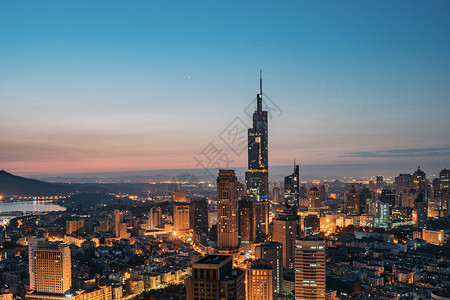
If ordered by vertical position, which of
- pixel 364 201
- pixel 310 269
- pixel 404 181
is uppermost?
pixel 404 181

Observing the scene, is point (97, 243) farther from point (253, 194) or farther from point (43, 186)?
point (43, 186)

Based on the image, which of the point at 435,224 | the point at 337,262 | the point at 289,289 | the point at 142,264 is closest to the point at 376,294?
the point at 289,289

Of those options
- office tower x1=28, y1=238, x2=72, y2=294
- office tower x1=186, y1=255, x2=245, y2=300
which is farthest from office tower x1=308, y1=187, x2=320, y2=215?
office tower x1=186, y1=255, x2=245, y2=300

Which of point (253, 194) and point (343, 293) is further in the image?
point (253, 194)

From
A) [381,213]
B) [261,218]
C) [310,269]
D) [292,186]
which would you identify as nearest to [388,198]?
[381,213]

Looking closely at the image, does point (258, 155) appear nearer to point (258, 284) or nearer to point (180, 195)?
point (180, 195)
